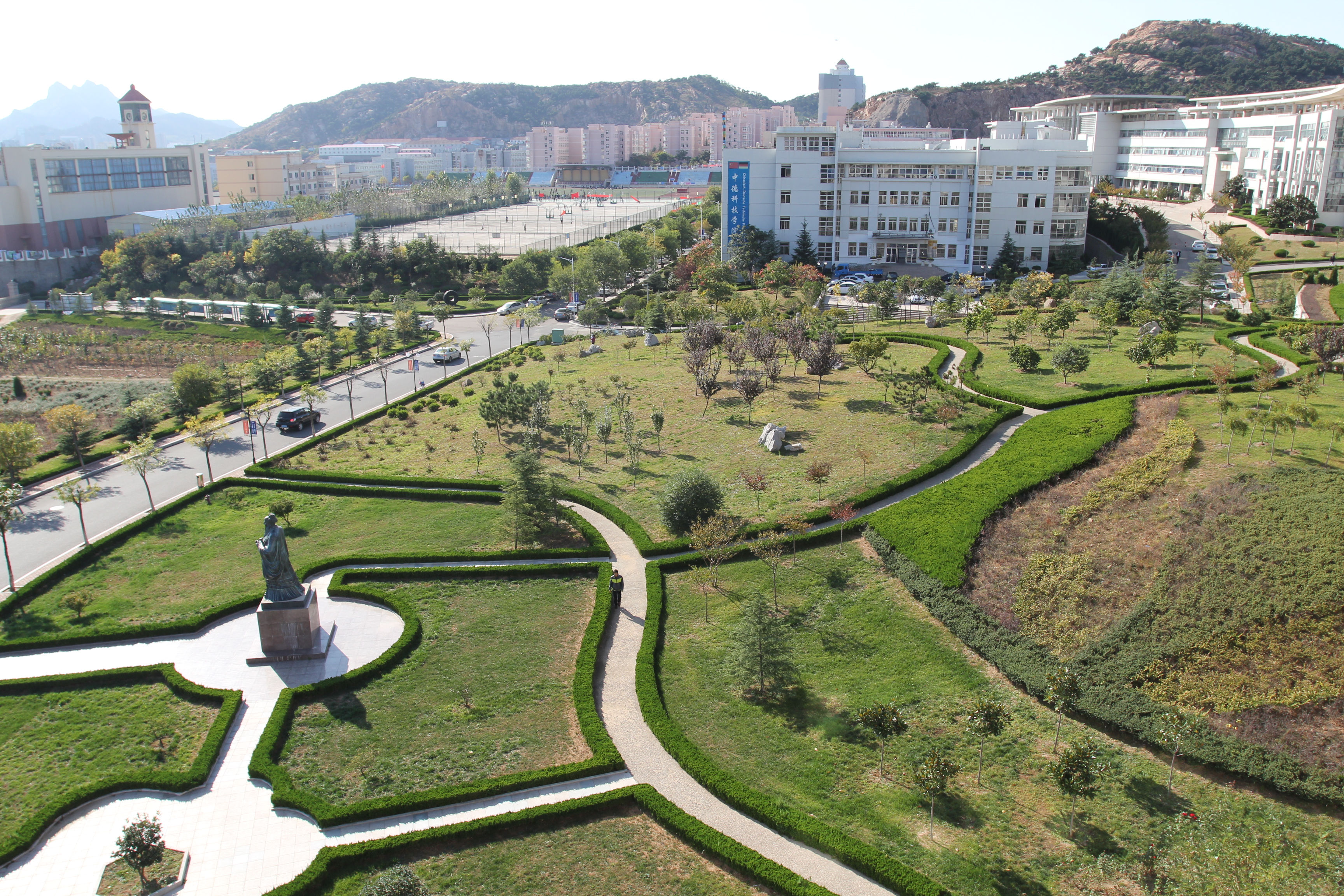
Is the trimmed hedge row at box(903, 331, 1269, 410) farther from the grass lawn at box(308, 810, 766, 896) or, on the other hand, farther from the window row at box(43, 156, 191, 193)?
the window row at box(43, 156, 191, 193)

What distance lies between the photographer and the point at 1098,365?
137ft

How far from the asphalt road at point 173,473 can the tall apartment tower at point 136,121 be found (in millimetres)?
81608

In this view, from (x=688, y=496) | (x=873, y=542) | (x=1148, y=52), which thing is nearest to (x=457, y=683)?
(x=688, y=496)

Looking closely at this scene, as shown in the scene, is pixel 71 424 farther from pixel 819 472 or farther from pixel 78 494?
pixel 819 472

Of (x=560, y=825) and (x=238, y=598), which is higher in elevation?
(x=238, y=598)

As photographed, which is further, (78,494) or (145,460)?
(145,460)

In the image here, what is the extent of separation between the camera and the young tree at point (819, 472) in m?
30.1

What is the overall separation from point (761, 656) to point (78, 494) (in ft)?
80.0

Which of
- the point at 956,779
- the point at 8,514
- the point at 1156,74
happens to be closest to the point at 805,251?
the point at 8,514

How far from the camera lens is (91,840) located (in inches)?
678

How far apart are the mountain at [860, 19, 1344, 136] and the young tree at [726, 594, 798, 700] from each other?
135984 millimetres

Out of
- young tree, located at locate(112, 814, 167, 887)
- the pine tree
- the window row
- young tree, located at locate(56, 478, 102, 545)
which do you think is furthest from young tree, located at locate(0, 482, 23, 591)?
the window row

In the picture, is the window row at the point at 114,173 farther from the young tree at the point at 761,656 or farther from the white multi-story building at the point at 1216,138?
the young tree at the point at 761,656

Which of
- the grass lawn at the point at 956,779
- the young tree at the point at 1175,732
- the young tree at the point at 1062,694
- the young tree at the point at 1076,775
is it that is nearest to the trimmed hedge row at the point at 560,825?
the grass lawn at the point at 956,779
